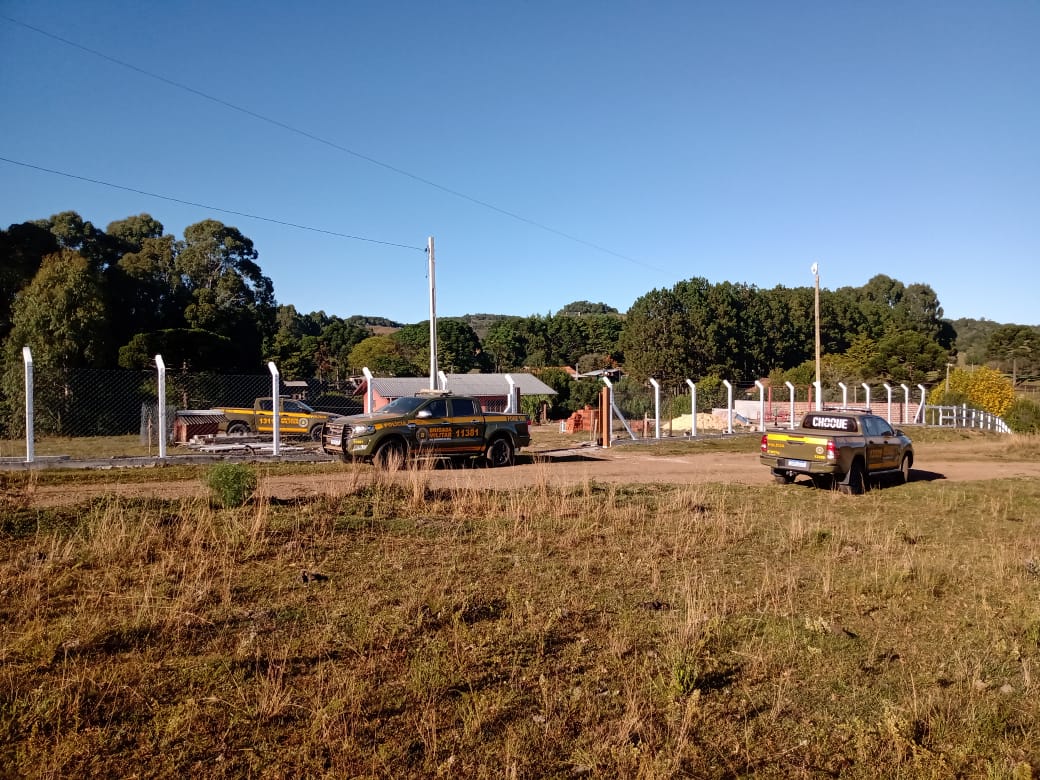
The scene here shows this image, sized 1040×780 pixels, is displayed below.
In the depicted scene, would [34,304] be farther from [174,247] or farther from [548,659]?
[548,659]

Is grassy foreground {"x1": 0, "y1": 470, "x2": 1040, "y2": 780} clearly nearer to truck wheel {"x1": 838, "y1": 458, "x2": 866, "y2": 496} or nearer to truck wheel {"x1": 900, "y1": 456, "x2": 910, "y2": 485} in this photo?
truck wheel {"x1": 838, "y1": 458, "x2": 866, "y2": 496}

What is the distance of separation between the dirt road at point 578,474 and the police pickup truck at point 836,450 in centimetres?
89

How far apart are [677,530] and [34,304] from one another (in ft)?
119

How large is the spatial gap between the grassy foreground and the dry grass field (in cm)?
2

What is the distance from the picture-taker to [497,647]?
5.16 metres

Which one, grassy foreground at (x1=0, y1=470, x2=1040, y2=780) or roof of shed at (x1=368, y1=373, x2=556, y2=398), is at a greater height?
roof of shed at (x1=368, y1=373, x2=556, y2=398)

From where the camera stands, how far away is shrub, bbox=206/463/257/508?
9.22 m

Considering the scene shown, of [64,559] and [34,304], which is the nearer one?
[64,559]

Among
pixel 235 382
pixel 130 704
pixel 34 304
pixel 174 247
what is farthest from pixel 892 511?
pixel 174 247

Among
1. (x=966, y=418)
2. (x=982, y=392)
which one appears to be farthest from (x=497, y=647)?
(x=982, y=392)

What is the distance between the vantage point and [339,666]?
4.70 metres

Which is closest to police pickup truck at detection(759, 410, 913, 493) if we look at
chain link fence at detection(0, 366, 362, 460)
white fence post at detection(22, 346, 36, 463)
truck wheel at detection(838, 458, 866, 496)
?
truck wheel at detection(838, 458, 866, 496)

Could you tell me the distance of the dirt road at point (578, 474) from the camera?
37.2 ft

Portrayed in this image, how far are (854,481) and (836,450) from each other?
933mm
